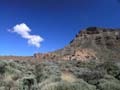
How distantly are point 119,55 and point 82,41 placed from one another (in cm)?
3116

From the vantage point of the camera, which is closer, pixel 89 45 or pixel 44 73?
Answer: pixel 44 73

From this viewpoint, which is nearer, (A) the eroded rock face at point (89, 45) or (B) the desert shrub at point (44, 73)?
(B) the desert shrub at point (44, 73)

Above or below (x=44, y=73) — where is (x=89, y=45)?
above

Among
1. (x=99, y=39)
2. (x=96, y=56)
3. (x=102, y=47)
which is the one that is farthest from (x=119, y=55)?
(x=99, y=39)

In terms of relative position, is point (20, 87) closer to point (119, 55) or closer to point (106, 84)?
point (106, 84)

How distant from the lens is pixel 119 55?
83.0 m

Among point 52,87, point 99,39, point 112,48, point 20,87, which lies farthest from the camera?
point 99,39

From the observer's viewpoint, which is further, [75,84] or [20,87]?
[20,87]

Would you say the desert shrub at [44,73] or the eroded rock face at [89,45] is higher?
the eroded rock face at [89,45]

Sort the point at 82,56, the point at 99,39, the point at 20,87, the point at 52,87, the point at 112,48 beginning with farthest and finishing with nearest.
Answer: the point at 99,39, the point at 112,48, the point at 82,56, the point at 20,87, the point at 52,87

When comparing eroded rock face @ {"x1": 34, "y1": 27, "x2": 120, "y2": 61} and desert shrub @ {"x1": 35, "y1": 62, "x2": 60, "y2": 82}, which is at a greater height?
eroded rock face @ {"x1": 34, "y1": 27, "x2": 120, "y2": 61}

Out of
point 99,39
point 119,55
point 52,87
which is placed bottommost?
point 52,87

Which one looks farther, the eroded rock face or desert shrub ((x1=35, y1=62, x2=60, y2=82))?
the eroded rock face

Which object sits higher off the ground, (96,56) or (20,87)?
(96,56)
